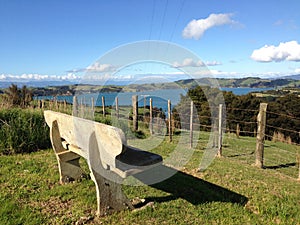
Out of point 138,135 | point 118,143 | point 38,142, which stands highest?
point 118,143

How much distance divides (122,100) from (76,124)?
361 inches

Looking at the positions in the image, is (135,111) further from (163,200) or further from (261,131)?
(163,200)

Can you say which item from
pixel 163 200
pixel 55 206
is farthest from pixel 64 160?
pixel 163 200

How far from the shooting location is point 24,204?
3133 millimetres

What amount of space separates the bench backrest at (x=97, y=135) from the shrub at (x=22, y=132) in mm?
2885

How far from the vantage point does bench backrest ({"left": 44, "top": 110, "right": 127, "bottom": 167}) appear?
7.43ft

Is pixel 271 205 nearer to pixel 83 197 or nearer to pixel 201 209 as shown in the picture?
pixel 201 209

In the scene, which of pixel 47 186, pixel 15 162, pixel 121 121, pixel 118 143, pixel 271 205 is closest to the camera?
pixel 118 143

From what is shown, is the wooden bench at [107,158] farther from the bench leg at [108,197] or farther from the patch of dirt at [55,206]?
the patch of dirt at [55,206]

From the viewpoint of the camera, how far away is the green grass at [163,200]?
284cm

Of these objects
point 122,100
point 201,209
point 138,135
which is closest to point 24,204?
point 201,209

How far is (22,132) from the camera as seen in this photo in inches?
238

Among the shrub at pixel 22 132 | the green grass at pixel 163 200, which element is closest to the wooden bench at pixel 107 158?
the green grass at pixel 163 200

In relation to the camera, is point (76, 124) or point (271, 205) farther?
point (271, 205)
